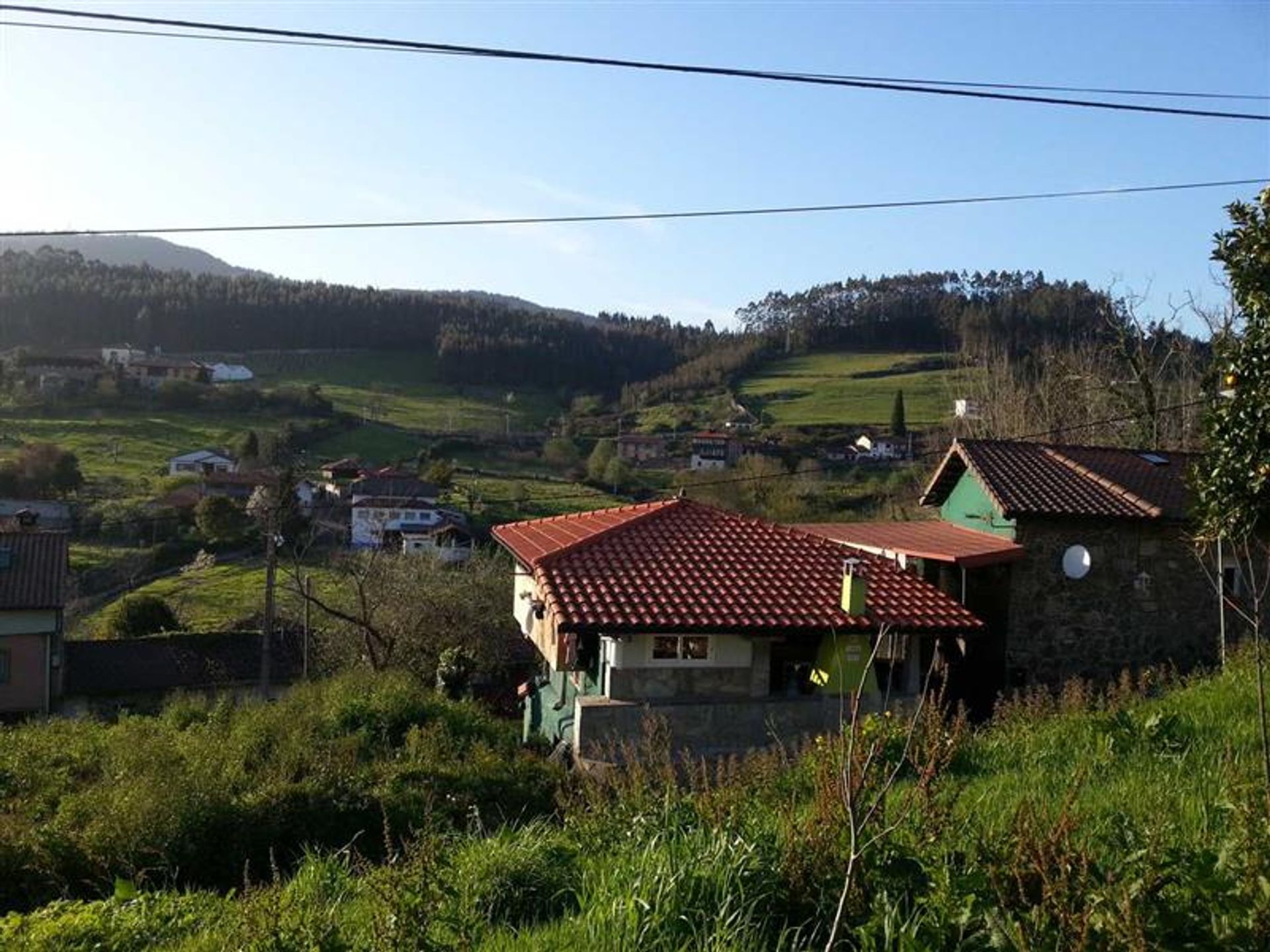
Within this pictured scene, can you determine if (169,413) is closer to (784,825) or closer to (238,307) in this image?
(238,307)

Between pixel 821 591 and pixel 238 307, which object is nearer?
pixel 821 591

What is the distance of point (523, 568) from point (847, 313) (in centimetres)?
8841

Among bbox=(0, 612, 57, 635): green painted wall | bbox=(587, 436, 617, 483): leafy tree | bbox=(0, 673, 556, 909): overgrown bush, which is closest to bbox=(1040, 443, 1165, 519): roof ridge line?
bbox=(0, 673, 556, 909): overgrown bush

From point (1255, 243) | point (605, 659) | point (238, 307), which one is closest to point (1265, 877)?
point (1255, 243)

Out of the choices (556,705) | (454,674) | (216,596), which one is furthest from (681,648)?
(216,596)

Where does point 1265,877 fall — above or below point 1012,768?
above

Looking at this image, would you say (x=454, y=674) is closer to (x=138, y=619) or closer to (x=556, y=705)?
(x=556, y=705)

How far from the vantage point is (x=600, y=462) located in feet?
193

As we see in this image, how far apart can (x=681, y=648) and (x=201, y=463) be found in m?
53.5

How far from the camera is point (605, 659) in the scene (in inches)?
502

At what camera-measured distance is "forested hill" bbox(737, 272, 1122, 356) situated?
6675cm

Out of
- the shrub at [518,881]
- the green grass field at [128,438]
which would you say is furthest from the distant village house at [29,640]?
the shrub at [518,881]

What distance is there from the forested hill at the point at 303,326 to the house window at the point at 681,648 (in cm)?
8734

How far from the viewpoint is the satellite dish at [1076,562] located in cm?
1505
